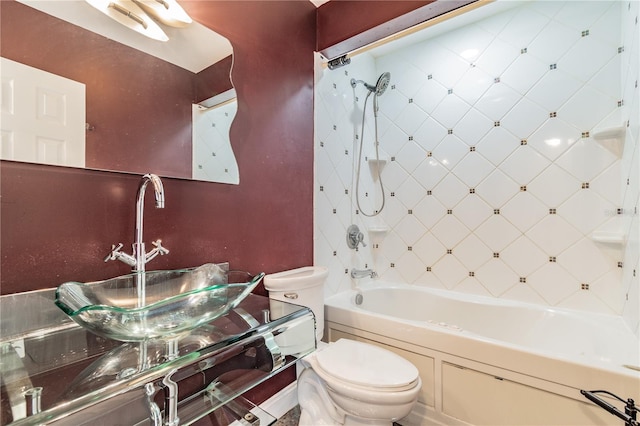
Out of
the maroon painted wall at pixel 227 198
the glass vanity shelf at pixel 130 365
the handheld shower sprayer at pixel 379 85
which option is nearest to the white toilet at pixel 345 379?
the maroon painted wall at pixel 227 198

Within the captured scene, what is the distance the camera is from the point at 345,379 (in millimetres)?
1160

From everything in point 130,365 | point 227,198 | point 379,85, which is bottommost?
point 130,365

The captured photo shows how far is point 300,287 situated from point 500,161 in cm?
164

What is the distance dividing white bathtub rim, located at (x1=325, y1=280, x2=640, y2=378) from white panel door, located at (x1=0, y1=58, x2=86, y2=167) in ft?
4.88

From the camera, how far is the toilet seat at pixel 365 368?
113cm

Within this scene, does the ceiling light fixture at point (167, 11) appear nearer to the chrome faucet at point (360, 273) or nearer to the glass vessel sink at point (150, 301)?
the glass vessel sink at point (150, 301)

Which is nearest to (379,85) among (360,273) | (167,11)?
(360,273)

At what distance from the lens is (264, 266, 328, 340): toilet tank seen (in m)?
1.41

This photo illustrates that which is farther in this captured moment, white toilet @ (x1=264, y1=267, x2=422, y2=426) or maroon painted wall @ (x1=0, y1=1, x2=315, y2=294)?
white toilet @ (x1=264, y1=267, x2=422, y2=426)

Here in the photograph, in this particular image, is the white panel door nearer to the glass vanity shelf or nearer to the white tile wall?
the glass vanity shelf

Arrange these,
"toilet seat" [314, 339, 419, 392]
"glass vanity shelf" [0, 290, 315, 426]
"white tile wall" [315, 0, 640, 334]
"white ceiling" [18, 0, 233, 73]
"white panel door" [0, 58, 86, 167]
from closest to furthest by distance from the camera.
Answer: "glass vanity shelf" [0, 290, 315, 426]
"white panel door" [0, 58, 86, 167]
"white ceiling" [18, 0, 233, 73]
"toilet seat" [314, 339, 419, 392]
"white tile wall" [315, 0, 640, 334]

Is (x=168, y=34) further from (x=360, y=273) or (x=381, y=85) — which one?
(x=360, y=273)

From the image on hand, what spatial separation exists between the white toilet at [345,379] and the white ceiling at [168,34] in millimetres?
1021

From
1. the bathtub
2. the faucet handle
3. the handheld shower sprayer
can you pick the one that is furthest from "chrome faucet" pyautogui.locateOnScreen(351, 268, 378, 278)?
the faucet handle
